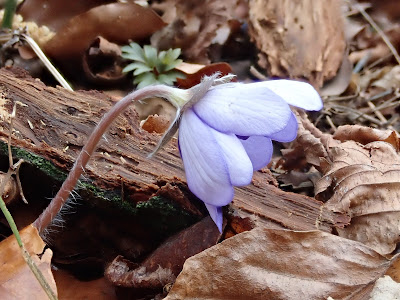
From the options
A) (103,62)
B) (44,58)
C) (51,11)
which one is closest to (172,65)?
(103,62)

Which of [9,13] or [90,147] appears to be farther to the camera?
[9,13]

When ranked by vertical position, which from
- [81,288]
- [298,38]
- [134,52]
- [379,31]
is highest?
[134,52]

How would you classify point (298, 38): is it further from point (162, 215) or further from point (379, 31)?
point (162, 215)

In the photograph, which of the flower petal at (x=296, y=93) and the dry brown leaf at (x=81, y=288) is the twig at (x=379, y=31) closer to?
the flower petal at (x=296, y=93)

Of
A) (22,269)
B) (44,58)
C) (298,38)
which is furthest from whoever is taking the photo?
(298,38)

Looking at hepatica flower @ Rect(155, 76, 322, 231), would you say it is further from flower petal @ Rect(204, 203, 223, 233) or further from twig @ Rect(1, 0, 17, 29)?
twig @ Rect(1, 0, 17, 29)

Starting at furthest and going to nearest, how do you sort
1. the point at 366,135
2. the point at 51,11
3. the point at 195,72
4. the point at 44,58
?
the point at 51,11 → the point at 195,72 → the point at 44,58 → the point at 366,135

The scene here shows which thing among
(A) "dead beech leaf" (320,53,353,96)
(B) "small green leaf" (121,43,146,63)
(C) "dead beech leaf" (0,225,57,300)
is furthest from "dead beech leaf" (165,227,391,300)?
(A) "dead beech leaf" (320,53,353,96)

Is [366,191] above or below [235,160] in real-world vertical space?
below

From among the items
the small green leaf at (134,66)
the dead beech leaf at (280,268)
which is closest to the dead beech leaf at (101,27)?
the small green leaf at (134,66)
